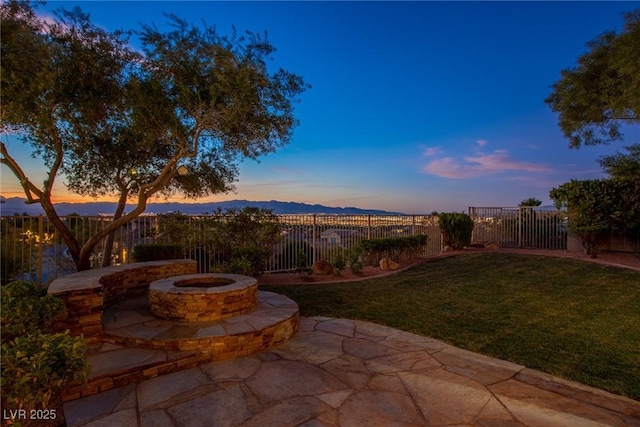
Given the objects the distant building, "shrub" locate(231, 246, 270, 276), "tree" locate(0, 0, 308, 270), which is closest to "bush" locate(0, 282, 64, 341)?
"tree" locate(0, 0, 308, 270)

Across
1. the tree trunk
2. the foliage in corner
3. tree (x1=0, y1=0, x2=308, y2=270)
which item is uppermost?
tree (x1=0, y1=0, x2=308, y2=270)

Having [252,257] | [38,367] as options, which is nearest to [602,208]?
[252,257]

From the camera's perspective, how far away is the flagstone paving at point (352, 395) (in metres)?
2.30

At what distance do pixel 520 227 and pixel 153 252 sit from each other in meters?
13.4

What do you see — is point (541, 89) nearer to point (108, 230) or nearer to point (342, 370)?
point (342, 370)

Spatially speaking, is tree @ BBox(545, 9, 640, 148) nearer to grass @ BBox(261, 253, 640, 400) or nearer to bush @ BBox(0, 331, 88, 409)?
grass @ BBox(261, 253, 640, 400)

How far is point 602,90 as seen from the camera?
29.1 feet

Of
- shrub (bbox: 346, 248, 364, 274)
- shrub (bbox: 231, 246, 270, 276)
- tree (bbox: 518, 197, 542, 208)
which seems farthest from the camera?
tree (bbox: 518, 197, 542, 208)

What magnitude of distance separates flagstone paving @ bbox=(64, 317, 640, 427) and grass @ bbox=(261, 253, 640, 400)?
0.50 m

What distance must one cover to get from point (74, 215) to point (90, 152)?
1329 mm

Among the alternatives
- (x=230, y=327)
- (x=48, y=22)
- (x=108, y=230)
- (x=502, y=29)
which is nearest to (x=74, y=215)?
(x=108, y=230)

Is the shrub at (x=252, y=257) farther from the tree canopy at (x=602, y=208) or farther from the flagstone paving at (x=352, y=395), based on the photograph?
the tree canopy at (x=602, y=208)

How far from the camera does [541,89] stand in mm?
10766

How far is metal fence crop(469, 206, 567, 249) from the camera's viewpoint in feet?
39.6
